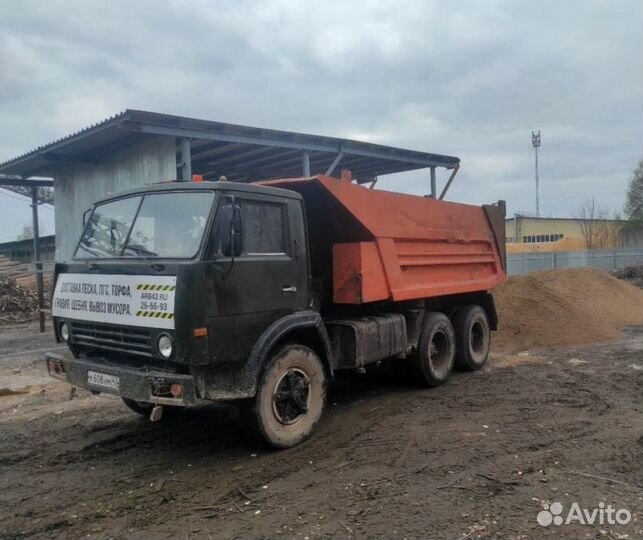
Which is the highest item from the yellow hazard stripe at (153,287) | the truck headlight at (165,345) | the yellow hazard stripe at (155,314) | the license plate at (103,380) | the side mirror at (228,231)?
the side mirror at (228,231)

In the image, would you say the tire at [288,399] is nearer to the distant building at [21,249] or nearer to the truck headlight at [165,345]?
the truck headlight at [165,345]

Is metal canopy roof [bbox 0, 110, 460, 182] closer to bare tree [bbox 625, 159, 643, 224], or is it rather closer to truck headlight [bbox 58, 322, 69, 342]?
truck headlight [bbox 58, 322, 69, 342]

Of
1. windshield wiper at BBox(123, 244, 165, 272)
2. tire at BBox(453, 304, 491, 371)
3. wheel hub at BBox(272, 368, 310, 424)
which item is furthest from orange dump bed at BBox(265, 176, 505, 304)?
windshield wiper at BBox(123, 244, 165, 272)

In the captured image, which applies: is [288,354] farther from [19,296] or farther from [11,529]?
[19,296]

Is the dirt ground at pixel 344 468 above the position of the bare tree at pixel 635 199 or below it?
below

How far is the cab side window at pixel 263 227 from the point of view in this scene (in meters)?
5.06

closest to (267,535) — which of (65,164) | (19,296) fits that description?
(65,164)

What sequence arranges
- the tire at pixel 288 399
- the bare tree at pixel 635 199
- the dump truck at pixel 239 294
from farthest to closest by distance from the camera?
the bare tree at pixel 635 199 → the tire at pixel 288 399 → the dump truck at pixel 239 294

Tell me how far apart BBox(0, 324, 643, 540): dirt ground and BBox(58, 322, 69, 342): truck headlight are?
3.36 ft

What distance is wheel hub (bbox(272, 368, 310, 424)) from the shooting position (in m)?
5.14

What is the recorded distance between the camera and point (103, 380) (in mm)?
4762

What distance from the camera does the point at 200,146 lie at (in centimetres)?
1264

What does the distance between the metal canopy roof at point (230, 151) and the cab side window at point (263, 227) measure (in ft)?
19.5

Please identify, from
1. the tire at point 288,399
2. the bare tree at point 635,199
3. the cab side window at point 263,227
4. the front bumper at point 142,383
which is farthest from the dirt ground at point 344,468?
the bare tree at point 635,199
